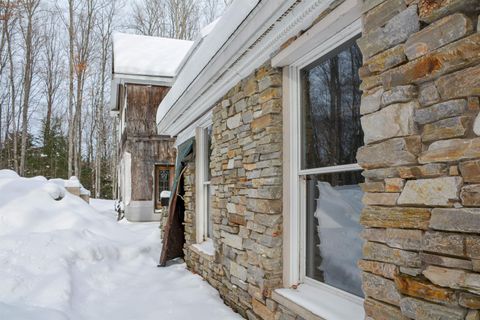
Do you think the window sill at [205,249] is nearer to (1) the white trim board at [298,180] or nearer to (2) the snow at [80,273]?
(2) the snow at [80,273]

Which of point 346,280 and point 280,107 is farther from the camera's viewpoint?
point 280,107

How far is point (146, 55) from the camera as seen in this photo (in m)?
12.9

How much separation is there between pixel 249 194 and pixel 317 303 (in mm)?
1076

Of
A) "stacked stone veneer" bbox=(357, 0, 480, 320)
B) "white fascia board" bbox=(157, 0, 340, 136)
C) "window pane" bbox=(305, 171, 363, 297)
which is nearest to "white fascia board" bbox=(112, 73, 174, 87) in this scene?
"white fascia board" bbox=(157, 0, 340, 136)

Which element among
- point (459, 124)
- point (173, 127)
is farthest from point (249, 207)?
point (173, 127)

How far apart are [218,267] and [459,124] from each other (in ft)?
9.93

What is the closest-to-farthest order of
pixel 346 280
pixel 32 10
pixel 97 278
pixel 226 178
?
pixel 346 280, pixel 226 178, pixel 97 278, pixel 32 10

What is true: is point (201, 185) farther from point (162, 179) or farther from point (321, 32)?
point (162, 179)

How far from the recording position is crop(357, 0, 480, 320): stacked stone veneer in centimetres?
124

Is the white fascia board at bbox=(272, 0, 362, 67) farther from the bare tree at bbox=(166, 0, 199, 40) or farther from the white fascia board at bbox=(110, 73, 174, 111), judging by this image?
the bare tree at bbox=(166, 0, 199, 40)

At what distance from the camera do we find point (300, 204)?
2592 mm

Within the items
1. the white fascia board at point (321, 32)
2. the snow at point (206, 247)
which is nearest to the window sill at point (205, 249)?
the snow at point (206, 247)

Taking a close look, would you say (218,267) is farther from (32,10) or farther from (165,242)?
(32,10)

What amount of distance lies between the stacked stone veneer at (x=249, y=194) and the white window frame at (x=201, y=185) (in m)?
0.80
